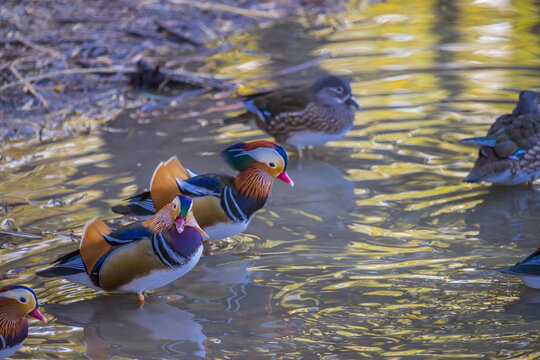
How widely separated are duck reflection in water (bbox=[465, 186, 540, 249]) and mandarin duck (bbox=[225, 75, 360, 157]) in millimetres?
1312

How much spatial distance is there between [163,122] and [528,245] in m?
3.43

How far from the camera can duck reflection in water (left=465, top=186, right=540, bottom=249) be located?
422 cm

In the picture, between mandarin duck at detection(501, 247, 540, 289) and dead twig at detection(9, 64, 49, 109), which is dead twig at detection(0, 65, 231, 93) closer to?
dead twig at detection(9, 64, 49, 109)

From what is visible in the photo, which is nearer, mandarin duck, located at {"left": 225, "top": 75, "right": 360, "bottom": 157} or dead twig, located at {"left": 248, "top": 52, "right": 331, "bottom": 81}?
mandarin duck, located at {"left": 225, "top": 75, "right": 360, "bottom": 157}

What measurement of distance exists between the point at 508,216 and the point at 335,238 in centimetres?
114

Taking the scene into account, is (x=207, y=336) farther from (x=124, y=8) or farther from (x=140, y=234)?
(x=124, y=8)

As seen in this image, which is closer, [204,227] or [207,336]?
[207,336]

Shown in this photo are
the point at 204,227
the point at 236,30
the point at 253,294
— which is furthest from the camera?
the point at 236,30

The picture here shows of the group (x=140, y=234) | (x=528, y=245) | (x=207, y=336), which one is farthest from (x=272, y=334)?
(x=528, y=245)

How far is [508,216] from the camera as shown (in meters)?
4.56

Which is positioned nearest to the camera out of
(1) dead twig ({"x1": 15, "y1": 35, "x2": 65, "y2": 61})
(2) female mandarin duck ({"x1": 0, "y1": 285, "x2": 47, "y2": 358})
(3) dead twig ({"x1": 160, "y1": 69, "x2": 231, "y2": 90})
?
(2) female mandarin duck ({"x1": 0, "y1": 285, "x2": 47, "y2": 358})

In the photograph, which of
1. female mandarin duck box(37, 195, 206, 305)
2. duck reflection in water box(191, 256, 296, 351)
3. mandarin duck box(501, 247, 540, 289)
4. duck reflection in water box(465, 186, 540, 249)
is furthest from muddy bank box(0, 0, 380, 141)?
mandarin duck box(501, 247, 540, 289)

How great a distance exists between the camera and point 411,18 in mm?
9859

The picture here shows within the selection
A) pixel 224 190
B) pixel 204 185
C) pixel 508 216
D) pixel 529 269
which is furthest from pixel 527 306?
pixel 204 185
